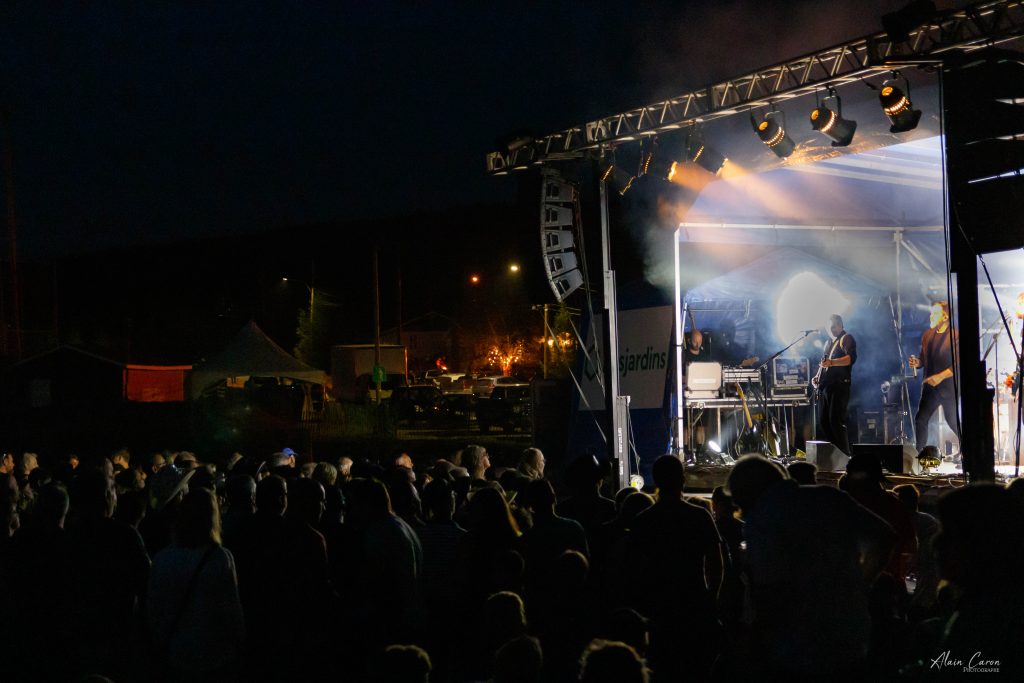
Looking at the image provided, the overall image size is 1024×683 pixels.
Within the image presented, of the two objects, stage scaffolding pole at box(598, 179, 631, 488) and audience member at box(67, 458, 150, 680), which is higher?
stage scaffolding pole at box(598, 179, 631, 488)

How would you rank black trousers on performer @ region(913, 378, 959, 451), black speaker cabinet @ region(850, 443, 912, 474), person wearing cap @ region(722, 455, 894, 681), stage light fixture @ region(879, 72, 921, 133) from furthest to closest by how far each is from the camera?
black trousers on performer @ region(913, 378, 959, 451) < black speaker cabinet @ region(850, 443, 912, 474) < stage light fixture @ region(879, 72, 921, 133) < person wearing cap @ region(722, 455, 894, 681)

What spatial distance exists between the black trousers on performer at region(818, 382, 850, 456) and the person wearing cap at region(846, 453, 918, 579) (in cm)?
766

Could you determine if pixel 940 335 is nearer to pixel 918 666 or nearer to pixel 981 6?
pixel 981 6

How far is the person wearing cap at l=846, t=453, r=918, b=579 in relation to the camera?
4871mm

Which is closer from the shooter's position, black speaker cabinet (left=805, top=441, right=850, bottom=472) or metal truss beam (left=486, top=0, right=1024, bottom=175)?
metal truss beam (left=486, top=0, right=1024, bottom=175)

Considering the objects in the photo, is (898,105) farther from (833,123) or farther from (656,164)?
(656,164)

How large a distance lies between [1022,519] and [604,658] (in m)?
1.24

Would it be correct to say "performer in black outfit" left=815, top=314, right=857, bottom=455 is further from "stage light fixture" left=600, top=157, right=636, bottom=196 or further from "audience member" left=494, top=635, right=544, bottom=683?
"audience member" left=494, top=635, right=544, bottom=683

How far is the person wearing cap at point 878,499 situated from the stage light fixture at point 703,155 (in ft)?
20.7

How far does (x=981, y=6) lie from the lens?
24.8 feet

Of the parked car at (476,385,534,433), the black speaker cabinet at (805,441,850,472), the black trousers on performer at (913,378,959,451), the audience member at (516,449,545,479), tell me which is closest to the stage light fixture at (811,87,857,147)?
the black speaker cabinet at (805,441,850,472)

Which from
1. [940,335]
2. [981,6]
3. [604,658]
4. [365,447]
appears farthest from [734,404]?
[365,447]

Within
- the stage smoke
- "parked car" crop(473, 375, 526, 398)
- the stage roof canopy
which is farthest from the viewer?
"parked car" crop(473, 375, 526, 398)

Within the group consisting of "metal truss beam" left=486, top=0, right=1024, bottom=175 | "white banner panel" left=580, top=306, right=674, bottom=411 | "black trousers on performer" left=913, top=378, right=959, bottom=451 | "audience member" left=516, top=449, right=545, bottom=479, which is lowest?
"audience member" left=516, top=449, right=545, bottom=479
